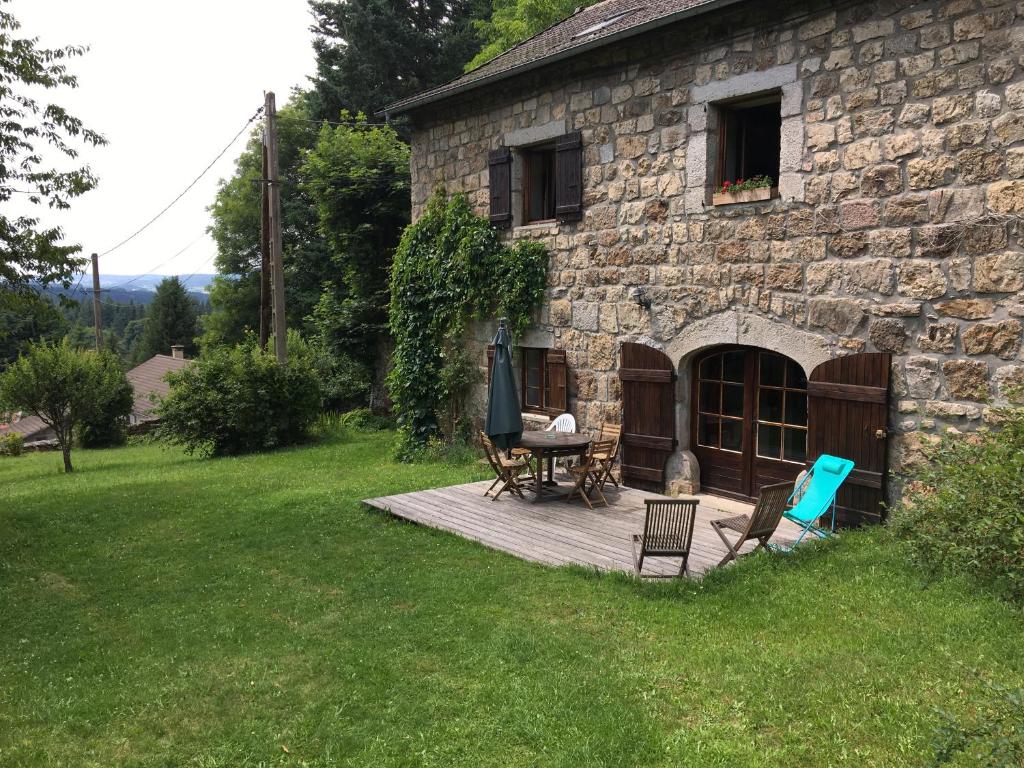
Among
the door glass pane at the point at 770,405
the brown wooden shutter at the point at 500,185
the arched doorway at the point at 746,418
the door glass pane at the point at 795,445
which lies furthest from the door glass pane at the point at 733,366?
the brown wooden shutter at the point at 500,185

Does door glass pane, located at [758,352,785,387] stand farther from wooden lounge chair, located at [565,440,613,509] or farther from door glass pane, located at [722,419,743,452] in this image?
wooden lounge chair, located at [565,440,613,509]

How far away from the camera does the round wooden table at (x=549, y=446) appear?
8617 mm

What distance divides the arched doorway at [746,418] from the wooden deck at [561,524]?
0.36 m

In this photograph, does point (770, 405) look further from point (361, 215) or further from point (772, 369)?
point (361, 215)

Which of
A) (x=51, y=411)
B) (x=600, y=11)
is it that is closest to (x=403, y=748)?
(x=600, y=11)

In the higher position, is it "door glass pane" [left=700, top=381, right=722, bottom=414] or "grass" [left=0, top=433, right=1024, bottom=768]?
"door glass pane" [left=700, top=381, right=722, bottom=414]

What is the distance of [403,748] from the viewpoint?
3.98m

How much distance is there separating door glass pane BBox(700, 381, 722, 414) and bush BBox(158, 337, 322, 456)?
32.0ft

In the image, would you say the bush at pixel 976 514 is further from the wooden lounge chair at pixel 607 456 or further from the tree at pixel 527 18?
the tree at pixel 527 18

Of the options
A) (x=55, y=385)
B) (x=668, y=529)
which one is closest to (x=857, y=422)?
(x=668, y=529)

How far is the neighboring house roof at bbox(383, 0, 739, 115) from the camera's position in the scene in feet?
28.3

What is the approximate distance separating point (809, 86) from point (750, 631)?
211 inches

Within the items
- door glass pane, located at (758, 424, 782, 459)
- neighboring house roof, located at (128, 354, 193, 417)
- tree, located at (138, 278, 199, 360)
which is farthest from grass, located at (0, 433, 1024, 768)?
tree, located at (138, 278, 199, 360)

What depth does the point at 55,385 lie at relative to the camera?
1620 centimetres
